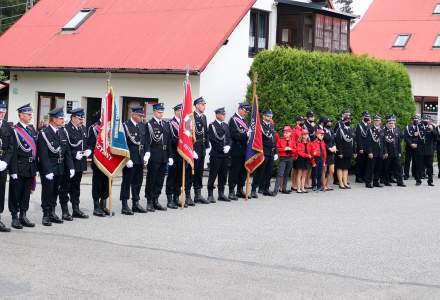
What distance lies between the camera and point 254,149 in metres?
15.7

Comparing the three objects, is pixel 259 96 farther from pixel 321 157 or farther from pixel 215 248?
pixel 215 248

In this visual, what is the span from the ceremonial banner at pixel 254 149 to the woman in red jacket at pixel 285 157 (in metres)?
1.22

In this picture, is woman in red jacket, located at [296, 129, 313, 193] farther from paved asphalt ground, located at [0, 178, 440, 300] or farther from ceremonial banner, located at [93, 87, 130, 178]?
ceremonial banner, located at [93, 87, 130, 178]

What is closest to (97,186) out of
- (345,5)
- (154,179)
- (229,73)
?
(154,179)

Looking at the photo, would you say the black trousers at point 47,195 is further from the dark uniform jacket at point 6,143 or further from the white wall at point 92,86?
the white wall at point 92,86

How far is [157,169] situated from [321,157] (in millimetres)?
5242

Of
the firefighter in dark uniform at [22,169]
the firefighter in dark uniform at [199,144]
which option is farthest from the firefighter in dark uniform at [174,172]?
the firefighter in dark uniform at [22,169]

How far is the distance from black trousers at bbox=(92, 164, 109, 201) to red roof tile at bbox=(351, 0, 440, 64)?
26228mm

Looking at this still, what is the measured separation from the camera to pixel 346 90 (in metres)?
21.1

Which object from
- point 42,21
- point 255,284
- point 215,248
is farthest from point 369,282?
point 42,21

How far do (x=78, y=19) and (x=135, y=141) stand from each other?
1419 cm

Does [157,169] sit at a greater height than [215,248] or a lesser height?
greater

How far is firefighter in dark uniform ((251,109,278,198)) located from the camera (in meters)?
16.3

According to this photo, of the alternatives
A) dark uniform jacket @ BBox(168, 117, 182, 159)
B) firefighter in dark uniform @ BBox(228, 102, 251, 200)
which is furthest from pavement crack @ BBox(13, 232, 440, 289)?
firefighter in dark uniform @ BBox(228, 102, 251, 200)
